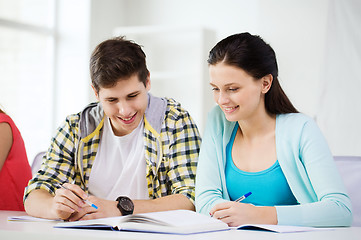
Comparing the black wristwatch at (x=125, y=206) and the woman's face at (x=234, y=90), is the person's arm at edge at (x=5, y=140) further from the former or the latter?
the woman's face at (x=234, y=90)

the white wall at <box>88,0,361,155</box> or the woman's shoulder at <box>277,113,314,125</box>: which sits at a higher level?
the white wall at <box>88,0,361,155</box>

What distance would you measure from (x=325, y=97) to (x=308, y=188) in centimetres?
193

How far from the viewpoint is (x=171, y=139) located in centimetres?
178

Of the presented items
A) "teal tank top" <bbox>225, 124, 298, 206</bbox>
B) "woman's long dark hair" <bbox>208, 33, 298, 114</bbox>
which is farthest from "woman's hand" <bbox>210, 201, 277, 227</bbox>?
"woman's long dark hair" <bbox>208, 33, 298, 114</bbox>

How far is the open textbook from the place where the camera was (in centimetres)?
112

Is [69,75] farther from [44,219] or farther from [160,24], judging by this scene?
[44,219]

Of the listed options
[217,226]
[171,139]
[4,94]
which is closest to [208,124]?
[171,139]

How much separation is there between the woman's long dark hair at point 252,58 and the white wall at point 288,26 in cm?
165

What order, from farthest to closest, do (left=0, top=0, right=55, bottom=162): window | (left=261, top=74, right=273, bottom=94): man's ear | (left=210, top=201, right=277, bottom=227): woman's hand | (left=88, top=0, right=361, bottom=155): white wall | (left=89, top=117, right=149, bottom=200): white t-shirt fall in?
(left=0, top=0, right=55, bottom=162): window, (left=88, top=0, right=361, bottom=155): white wall, (left=89, top=117, right=149, bottom=200): white t-shirt, (left=261, top=74, right=273, bottom=94): man's ear, (left=210, top=201, right=277, bottom=227): woman's hand

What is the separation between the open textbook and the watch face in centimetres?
30

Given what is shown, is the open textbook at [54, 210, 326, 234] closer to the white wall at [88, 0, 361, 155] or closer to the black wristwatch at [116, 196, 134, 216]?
the black wristwatch at [116, 196, 134, 216]

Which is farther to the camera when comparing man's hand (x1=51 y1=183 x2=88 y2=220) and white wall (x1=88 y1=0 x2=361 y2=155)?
white wall (x1=88 y1=0 x2=361 y2=155)

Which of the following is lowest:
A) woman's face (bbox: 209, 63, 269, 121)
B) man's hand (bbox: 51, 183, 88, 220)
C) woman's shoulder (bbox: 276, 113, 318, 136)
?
man's hand (bbox: 51, 183, 88, 220)

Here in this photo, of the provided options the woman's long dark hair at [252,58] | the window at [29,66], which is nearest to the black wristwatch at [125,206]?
the woman's long dark hair at [252,58]
